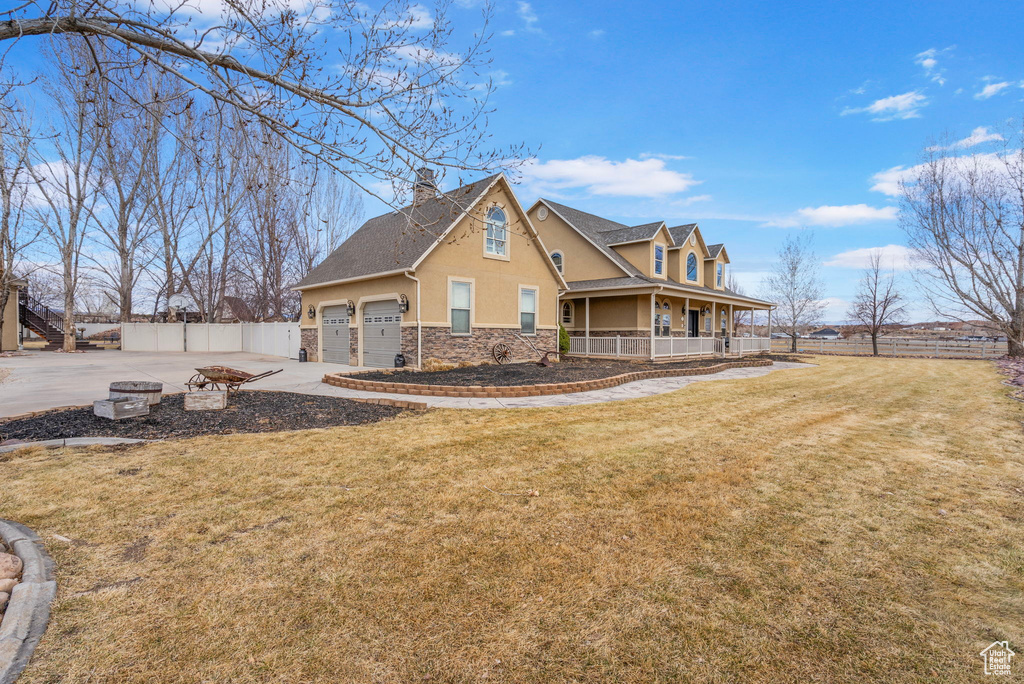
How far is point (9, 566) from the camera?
2676 millimetres

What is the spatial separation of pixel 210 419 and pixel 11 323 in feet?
95.9

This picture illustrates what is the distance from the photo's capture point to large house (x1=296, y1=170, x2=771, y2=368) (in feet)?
47.2

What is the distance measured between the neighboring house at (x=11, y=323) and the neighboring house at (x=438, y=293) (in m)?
19.0

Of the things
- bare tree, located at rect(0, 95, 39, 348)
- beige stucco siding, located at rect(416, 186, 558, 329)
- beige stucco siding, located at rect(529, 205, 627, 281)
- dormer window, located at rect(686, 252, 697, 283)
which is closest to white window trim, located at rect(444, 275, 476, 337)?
beige stucco siding, located at rect(416, 186, 558, 329)

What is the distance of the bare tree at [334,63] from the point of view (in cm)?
380

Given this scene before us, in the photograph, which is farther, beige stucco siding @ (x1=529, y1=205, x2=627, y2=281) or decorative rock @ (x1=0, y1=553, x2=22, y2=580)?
beige stucco siding @ (x1=529, y1=205, x2=627, y2=281)

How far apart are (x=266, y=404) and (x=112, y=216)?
28664 mm

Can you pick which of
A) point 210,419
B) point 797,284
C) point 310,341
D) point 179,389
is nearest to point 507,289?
point 310,341

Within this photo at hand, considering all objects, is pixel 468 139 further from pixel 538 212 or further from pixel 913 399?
pixel 538 212

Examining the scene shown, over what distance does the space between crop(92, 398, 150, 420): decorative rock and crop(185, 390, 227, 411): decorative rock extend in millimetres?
610

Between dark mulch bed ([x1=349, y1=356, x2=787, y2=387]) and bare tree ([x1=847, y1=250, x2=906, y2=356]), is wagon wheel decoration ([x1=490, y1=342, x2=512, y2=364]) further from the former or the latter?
bare tree ([x1=847, y1=250, x2=906, y2=356])

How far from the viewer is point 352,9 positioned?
411 cm

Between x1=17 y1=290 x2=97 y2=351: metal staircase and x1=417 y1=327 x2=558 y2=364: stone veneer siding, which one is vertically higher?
x1=17 y1=290 x2=97 y2=351: metal staircase

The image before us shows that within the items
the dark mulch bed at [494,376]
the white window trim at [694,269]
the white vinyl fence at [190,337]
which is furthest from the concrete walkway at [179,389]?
the white vinyl fence at [190,337]
